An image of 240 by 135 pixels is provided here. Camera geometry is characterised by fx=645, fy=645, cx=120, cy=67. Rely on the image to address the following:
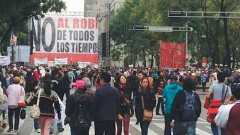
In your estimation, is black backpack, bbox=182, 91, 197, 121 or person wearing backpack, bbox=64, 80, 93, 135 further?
black backpack, bbox=182, 91, 197, 121

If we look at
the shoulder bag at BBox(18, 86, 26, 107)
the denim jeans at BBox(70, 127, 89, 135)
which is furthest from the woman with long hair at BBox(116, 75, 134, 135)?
the shoulder bag at BBox(18, 86, 26, 107)

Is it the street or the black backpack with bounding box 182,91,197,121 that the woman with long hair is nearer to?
the black backpack with bounding box 182,91,197,121

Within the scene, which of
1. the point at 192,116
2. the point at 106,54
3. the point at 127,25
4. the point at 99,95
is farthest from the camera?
the point at 127,25

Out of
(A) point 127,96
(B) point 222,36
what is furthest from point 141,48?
(A) point 127,96

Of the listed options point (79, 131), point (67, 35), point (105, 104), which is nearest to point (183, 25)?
point (67, 35)

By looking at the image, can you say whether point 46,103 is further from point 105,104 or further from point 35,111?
point 105,104

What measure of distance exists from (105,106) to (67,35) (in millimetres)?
39102

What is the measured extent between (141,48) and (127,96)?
67330 millimetres

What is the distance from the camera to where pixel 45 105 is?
13.0 meters

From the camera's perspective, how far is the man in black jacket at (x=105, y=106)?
37.9 feet

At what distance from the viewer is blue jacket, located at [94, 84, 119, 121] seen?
11547mm

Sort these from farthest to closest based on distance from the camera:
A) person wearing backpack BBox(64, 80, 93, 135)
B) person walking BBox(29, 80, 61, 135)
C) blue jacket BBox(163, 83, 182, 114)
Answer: blue jacket BBox(163, 83, 182, 114) → person walking BBox(29, 80, 61, 135) → person wearing backpack BBox(64, 80, 93, 135)

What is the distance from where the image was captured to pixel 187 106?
1278 cm

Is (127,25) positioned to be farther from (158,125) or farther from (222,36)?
(158,125)
